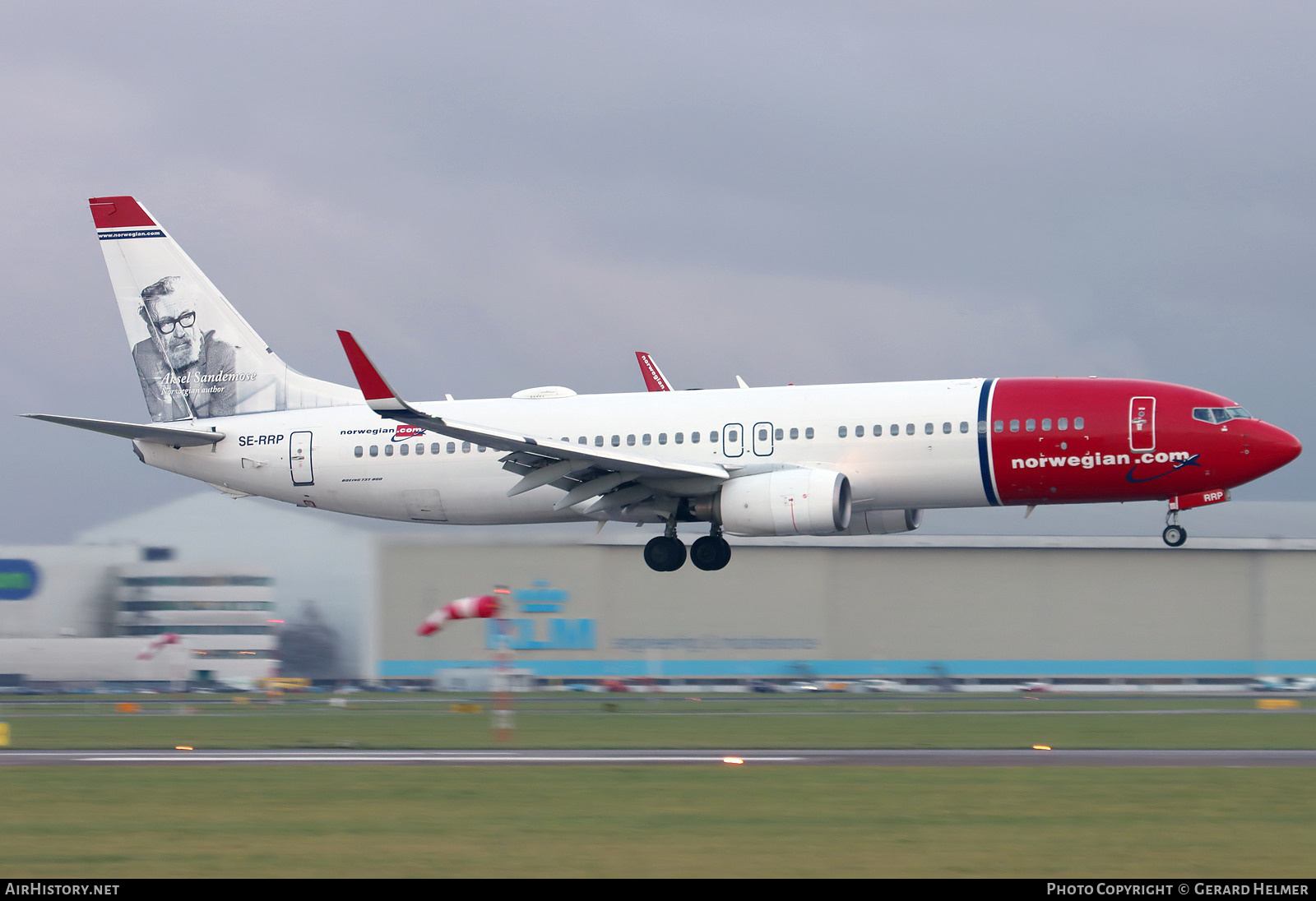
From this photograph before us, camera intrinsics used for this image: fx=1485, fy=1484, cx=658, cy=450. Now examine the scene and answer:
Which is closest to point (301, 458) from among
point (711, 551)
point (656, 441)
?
point (656, 441)

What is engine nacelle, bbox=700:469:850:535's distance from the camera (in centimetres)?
3425

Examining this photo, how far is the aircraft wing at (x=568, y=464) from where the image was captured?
107ft

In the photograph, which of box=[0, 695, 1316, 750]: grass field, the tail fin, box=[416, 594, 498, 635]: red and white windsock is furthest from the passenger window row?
the tail fin

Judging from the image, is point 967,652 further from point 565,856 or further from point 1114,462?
point 565,856

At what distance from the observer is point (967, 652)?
251 feet

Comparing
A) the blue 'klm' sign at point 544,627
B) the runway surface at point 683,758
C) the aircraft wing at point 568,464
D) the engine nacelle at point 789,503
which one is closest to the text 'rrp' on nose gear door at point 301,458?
the aircraft wing at point 568,464

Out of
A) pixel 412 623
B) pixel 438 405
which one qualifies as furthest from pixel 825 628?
pixel 438 405

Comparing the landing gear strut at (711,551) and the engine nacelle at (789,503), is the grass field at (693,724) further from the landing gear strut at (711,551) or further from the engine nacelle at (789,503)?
the engine nacelle at (789,503)

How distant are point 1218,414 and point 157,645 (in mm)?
43049

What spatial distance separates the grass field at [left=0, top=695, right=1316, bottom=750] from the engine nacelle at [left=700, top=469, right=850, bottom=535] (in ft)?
15.8

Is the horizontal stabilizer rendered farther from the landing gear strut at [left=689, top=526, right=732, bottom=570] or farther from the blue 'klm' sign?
the blue 'klm' sign

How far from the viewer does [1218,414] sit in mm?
34500

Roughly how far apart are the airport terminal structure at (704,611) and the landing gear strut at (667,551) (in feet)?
78.4

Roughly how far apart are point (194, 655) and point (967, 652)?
1496 inches
